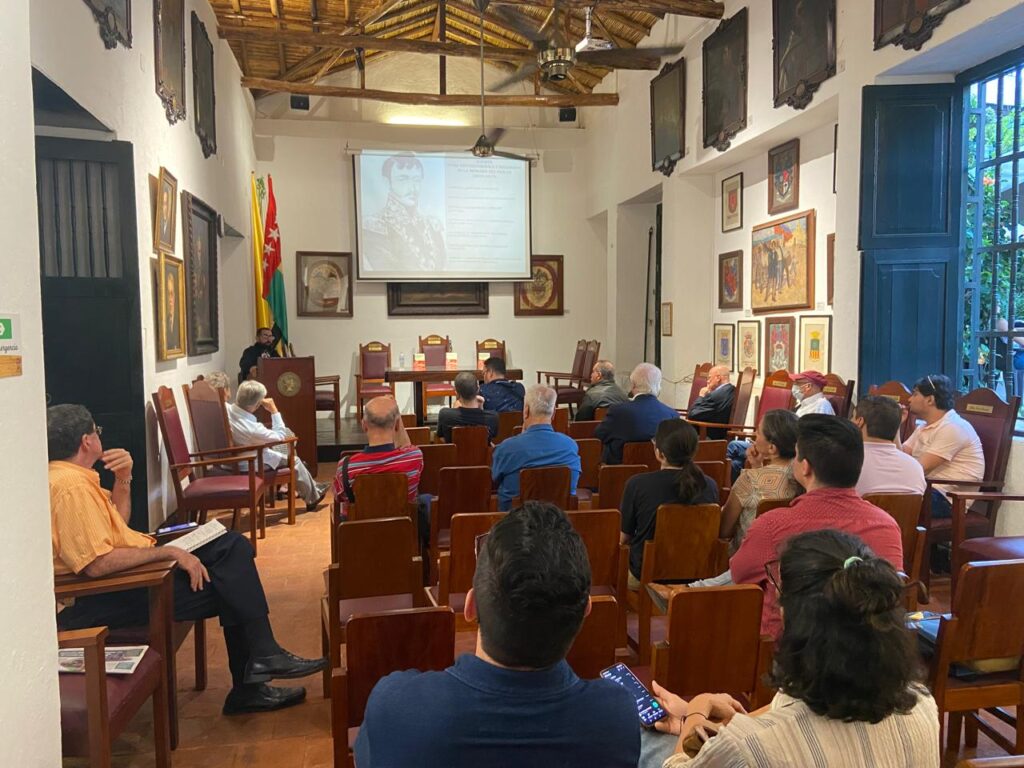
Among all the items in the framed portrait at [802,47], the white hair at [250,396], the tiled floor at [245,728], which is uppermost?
the framed portrait at [802,47]

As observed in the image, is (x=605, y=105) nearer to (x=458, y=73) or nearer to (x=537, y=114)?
(x=537, y=114)

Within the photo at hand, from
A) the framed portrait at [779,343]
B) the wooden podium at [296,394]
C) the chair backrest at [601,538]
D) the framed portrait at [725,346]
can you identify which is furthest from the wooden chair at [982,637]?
the framed portrait at [725,346]

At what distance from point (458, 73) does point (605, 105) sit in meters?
2.53

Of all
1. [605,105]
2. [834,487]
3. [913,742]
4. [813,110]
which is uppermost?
[605,105]

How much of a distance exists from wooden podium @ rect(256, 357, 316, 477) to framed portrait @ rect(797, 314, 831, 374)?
4.56 meters

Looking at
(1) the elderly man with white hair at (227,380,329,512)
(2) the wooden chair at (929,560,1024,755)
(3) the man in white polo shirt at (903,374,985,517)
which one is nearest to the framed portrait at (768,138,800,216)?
(3) the man in white polo shirt at (903,374,985,517)

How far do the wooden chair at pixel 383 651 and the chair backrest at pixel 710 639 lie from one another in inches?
21.9

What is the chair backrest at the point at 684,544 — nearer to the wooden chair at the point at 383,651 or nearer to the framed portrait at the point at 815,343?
the wooden chair at the point at 383,651

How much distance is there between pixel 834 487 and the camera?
228 cm

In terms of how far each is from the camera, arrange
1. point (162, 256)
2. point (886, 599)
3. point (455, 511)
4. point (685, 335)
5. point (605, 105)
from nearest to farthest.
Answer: point (886, 599) → point (455, 511) → point (162, 256) → point (685, 335) → point (605, 105)

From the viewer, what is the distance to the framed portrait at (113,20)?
4164mm

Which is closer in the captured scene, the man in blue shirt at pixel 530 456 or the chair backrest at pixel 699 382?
the man in blue shirt at pixel 530 456

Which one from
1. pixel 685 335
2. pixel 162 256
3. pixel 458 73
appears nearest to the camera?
pixel 162 256

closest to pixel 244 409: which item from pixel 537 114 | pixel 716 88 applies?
pixel 716 88
